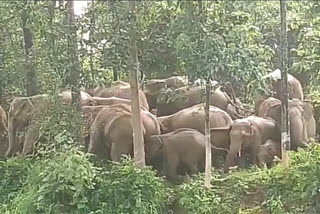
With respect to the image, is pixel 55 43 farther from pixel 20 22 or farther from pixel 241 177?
pixel 241 177

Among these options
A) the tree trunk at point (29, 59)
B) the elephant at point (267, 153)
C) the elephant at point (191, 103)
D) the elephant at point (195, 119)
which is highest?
the tree trunk at point (29, 59)

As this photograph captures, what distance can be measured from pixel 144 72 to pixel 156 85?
142cm

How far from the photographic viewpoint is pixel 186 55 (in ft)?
17.8

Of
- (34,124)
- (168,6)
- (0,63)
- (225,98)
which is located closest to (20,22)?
(0,63)

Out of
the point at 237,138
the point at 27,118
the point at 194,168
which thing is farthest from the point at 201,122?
the point at 27,118

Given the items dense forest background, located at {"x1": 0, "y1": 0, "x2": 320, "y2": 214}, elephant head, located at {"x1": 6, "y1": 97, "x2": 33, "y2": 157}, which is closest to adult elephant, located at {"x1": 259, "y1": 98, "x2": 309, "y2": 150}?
dense forest background, located at {"x1": 0, "y1": 0, "x2": 320, "y2": 214}

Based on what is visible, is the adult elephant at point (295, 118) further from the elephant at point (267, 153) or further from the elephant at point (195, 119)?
the elephant at point (195, 119)

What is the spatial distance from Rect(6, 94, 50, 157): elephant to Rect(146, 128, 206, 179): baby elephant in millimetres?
1076

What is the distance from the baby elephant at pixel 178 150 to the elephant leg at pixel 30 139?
1.10 meters

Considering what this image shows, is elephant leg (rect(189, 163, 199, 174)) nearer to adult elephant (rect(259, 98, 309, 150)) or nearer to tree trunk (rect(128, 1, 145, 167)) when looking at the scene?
tree trunk (rect(128, 1, 145, 167))

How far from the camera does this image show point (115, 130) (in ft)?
22.1

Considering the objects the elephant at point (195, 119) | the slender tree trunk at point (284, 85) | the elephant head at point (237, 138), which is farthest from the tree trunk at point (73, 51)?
the slender tree trunk at point (284, 85)

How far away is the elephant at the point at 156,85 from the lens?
7.05 m

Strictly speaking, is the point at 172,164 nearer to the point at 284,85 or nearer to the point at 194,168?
the point at 194,168
